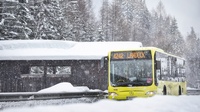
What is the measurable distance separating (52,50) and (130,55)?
1412 centimetres

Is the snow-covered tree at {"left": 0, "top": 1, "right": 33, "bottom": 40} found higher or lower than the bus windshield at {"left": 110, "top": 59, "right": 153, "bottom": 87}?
higher

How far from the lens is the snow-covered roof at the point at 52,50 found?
92.0 feet

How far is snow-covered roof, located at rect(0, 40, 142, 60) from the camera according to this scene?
28.0m

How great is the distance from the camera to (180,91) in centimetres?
2256

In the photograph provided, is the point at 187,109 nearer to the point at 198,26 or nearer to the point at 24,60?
the point at 24,60

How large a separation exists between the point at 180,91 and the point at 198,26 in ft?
367

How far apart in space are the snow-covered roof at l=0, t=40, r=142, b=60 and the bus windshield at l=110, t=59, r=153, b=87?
10264 millimetres

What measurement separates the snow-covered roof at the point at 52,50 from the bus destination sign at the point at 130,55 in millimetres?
9865

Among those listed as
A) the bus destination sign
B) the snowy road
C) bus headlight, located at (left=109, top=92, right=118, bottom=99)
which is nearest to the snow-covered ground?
the snowy road

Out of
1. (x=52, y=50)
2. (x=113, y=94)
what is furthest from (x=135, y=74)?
(x=52, y=50)

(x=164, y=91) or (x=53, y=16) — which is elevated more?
(x=53, y=16)

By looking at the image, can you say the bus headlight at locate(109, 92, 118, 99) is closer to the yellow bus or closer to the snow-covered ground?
the yellow bus

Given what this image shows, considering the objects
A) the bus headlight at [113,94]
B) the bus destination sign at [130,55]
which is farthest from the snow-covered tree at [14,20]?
the bus headlight at [113,94]

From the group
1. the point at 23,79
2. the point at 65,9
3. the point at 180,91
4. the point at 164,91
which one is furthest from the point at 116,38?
the point at 164,91
